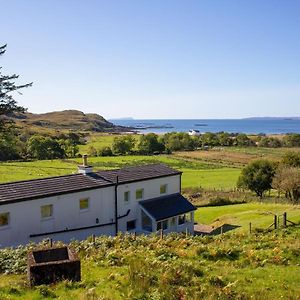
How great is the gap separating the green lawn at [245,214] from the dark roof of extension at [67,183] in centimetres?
666

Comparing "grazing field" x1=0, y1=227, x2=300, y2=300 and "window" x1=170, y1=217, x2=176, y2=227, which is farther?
"window" x1=170, y1=217, x2=176, y2=227

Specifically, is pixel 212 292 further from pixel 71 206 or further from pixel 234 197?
pixel 234 197

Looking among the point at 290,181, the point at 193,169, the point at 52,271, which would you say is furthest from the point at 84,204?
the point at 193,169

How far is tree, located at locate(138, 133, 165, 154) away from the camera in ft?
395

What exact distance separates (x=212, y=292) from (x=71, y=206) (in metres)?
19.1

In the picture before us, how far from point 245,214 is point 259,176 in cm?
1622

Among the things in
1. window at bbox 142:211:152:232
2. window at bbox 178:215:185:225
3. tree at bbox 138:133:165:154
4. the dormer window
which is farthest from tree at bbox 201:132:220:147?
the dormer window

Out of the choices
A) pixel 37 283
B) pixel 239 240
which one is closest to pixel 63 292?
pixel 37 283

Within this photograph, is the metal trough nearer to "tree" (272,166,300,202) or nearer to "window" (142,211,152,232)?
"window" (142,211,152,232)

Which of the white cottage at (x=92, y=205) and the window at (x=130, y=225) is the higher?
the white cottage at (x=92, y=205)

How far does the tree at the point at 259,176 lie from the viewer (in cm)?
5394

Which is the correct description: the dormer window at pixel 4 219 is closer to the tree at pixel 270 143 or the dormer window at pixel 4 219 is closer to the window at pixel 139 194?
the window at pixel 139 194

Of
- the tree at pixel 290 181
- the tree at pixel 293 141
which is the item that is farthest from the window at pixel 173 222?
the tree at pixel 293 141

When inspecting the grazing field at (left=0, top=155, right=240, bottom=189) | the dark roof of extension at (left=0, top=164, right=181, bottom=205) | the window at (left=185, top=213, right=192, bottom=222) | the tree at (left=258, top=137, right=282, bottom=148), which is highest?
the dark roof of extension at (left=0, top=164, right=181, bottom=205)
